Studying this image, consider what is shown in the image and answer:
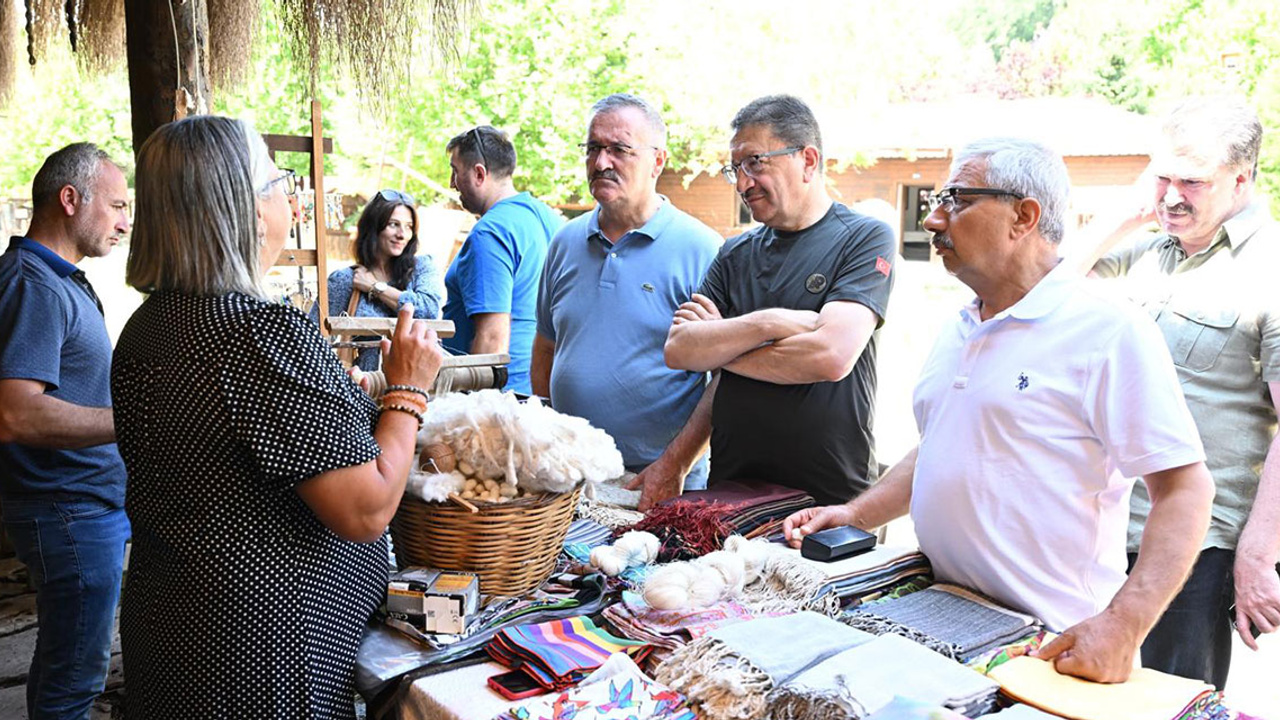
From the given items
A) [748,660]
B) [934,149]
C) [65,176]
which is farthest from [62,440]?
[934,149]

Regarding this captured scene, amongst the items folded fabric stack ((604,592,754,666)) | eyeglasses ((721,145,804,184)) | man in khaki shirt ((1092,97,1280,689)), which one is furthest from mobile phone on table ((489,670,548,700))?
man in khaki shirt ((1092,97,1280,689))

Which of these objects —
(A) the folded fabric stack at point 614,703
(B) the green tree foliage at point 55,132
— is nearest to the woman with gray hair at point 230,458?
(A) the folded fabric stack at point 614,703

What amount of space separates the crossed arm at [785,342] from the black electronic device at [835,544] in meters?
0.55

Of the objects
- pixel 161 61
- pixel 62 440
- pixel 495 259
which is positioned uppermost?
pixel 161 61

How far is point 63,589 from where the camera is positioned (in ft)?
9.07

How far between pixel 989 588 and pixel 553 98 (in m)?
16.8

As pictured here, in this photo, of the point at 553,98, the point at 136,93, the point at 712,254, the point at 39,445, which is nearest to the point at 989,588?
the point at 712,254

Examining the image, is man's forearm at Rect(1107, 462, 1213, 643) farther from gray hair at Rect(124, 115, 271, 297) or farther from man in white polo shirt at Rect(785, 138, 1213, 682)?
gray hair at Rect(124, 115, 271, 297)

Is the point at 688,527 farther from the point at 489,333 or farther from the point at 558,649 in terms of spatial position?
the point at 489,333

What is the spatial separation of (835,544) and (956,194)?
2.48 ft

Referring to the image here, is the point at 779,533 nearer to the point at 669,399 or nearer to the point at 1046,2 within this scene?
the point at 669,399

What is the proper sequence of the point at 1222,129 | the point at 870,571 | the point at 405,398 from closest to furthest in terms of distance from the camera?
the point at 405,398 → the point at 870,571 → the point at 1222,129

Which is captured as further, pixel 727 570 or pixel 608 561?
pixel 608 561

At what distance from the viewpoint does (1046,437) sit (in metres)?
1.73
